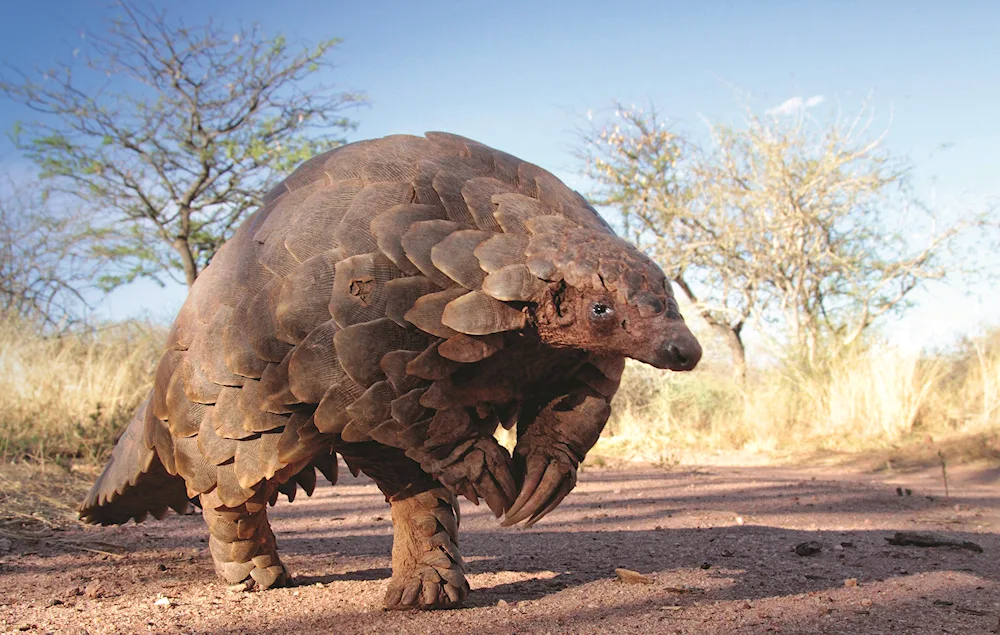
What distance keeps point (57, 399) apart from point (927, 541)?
7.68 m

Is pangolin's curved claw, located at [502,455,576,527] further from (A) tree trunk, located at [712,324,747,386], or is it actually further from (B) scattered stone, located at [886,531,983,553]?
(A) tree trunk, located at [712,324,747,386]

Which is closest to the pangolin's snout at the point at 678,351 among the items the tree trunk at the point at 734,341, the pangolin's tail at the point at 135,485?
the pangolin's tail at the point at 135,485

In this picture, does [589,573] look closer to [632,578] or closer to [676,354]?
[632,578]

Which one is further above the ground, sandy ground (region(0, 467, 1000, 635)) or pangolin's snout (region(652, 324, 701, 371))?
pangolin's snout (region(652, 324, 701, 371))

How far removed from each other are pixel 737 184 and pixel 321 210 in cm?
1449

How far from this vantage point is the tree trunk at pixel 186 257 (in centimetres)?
1489

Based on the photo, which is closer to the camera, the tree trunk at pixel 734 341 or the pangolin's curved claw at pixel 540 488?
the pangolin's curved claw at pixel 540 488

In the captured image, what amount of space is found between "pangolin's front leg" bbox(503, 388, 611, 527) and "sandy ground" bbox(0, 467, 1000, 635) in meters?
0.50

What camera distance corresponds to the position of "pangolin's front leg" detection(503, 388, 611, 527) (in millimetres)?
2723

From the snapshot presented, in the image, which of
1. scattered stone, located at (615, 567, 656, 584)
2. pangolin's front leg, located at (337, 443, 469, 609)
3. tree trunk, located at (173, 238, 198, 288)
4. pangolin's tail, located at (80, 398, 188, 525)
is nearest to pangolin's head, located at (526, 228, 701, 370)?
pangolin's front leg, located at (337, 443, 469, 609)

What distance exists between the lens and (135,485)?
11.8 ft

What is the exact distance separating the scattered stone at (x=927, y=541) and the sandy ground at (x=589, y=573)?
0.17ft

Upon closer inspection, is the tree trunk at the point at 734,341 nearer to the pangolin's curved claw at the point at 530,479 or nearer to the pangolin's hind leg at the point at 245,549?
the pangolin's hind leg at the point at 245,549

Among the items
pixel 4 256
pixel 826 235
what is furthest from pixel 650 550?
pixel 4 256
